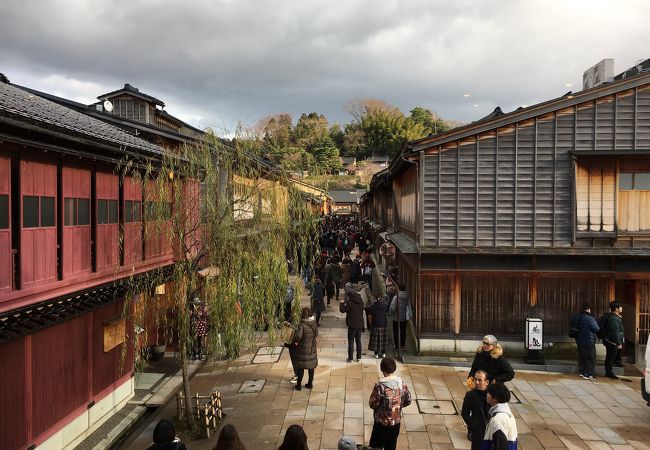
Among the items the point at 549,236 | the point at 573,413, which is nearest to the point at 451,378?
the point at 573,413

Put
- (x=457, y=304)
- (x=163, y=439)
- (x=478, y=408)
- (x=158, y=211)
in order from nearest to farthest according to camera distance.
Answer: (x=163, y=439), (x=478, y=408), (x=158, y=211), (x=457, y=304)

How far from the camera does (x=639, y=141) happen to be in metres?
12.7

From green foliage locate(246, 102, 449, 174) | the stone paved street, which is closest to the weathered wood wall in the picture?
the stone paved street

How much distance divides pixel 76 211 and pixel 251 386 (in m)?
5.90

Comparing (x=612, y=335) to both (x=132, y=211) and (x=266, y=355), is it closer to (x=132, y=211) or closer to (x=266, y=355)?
(x=266, y=355)

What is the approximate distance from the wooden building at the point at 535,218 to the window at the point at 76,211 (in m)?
8.41

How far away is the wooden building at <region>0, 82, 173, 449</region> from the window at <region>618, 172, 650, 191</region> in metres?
12.4

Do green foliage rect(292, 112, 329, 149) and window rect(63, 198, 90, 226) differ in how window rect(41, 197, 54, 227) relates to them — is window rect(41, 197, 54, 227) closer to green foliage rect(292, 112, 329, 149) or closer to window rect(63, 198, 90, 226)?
window rect(63, 198, 90, 226)

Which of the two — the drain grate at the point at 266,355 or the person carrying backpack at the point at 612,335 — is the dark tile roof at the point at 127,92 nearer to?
the drain grate at the point at 266,355

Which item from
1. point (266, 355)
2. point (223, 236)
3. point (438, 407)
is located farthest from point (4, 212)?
point (438, 407)

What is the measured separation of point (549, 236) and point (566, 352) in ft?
11.2

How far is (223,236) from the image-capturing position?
8562 millimetres

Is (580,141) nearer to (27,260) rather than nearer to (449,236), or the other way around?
(449,236)

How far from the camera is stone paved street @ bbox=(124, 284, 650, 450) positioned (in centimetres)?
869
